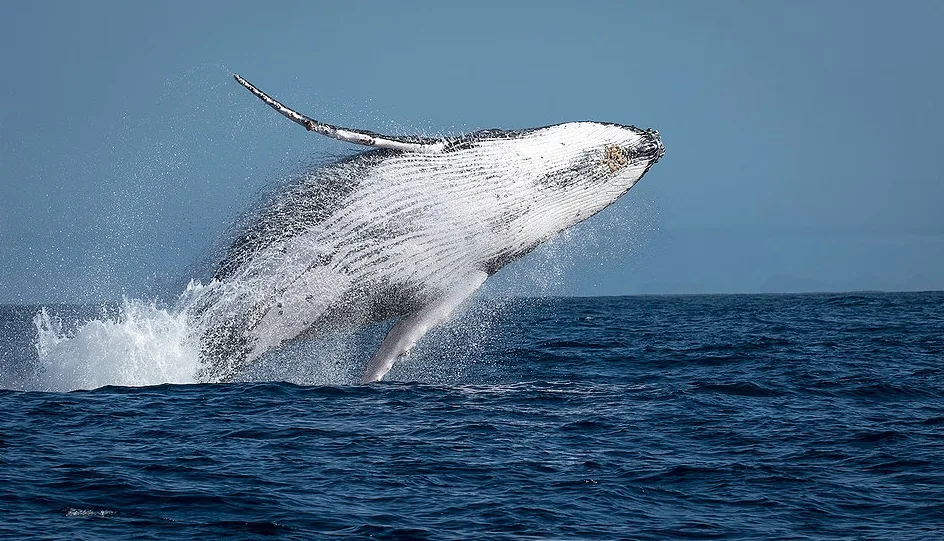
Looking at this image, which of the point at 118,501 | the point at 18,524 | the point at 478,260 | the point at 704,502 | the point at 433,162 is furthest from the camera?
the point at 478,260

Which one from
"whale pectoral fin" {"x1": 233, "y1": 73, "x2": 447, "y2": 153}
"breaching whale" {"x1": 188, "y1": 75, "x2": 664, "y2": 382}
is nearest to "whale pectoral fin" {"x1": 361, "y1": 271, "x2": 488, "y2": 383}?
"breaching whale" {"x1": 188, "y1": 75, "x2": 664, "y2": 382}

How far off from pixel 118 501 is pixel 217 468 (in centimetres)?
140

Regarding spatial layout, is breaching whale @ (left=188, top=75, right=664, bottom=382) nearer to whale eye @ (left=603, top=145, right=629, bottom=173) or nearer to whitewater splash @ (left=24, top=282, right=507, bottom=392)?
whale eye @ (left=603, top=145, right=629, bottom=173)

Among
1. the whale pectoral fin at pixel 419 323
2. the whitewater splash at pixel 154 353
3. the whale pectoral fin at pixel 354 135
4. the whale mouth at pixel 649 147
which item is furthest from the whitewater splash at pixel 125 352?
the whale mouth at pixel 649 147

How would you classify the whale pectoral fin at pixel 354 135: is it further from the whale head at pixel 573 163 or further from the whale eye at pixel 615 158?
the whale eye at pixel 615 158

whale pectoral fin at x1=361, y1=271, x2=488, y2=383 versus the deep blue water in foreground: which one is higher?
whale pectoral fin at x1=361, y1=271, x2=488, y2=383

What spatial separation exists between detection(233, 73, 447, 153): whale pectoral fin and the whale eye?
2105 mm

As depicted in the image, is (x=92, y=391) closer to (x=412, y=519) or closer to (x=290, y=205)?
(x=290, y=205)

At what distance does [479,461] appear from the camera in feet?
34.9

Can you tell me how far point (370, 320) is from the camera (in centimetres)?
1427

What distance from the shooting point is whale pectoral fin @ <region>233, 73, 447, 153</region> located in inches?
469

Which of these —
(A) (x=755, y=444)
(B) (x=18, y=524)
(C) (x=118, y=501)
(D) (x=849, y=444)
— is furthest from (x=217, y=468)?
(D) (x=849, y=444)

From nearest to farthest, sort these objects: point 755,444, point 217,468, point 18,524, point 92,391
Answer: point 18,524
point 217,468
point 755,444
point 92,391

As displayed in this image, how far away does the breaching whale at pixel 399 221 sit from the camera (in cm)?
1302
